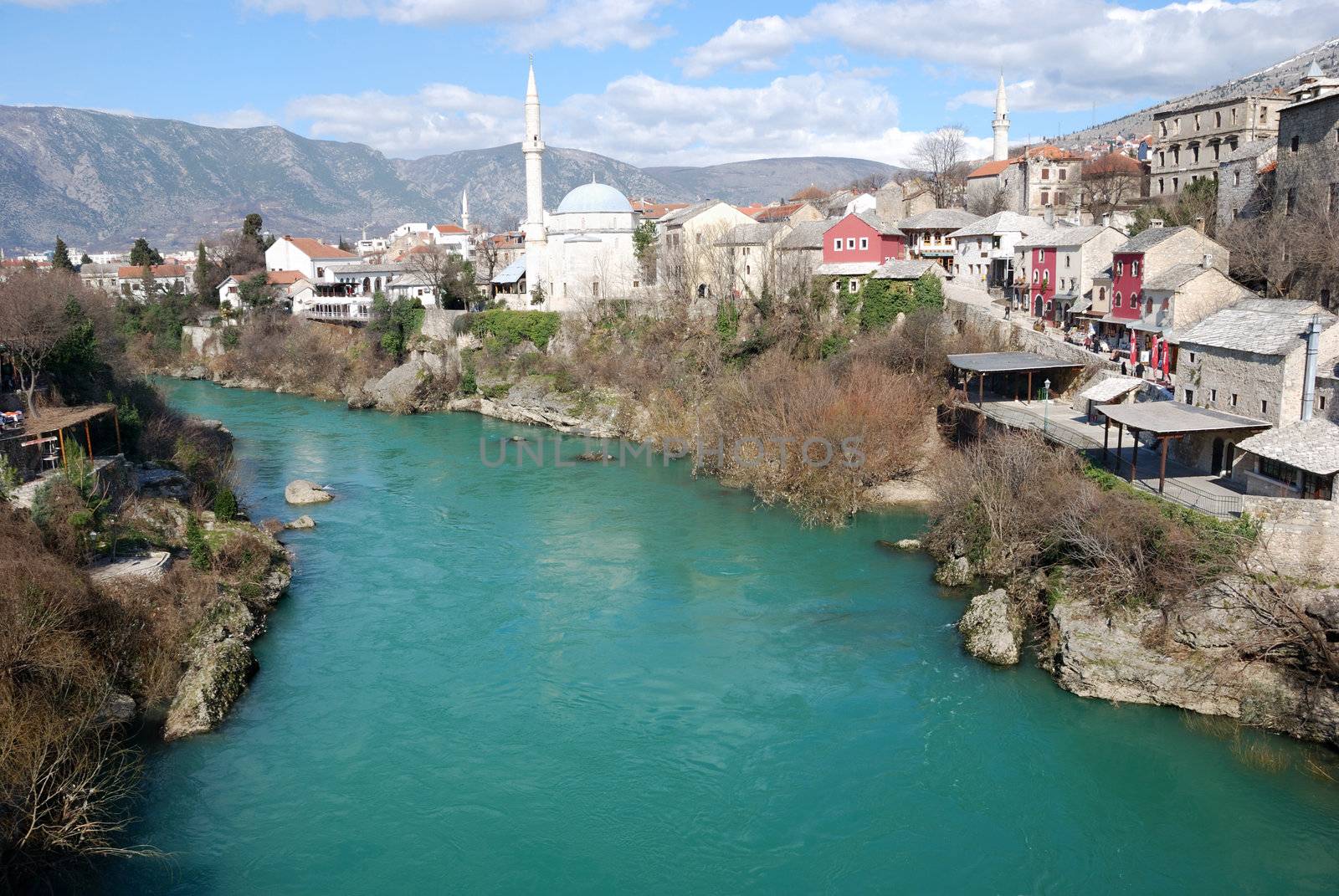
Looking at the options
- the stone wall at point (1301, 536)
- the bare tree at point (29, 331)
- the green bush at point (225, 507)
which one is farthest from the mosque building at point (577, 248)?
the stone wall at point (1301, 536)

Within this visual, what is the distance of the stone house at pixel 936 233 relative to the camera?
38.9m

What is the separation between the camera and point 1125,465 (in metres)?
18.4

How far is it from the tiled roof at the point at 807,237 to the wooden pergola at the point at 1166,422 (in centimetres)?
2072

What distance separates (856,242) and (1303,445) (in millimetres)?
23210

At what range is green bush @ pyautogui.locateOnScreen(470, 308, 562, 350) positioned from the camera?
4056 centimetres

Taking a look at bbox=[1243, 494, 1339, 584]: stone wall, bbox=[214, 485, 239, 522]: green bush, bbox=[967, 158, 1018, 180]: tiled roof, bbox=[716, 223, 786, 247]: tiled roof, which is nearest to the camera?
bbox=[1243, 494, 1339, 584]: stone wall

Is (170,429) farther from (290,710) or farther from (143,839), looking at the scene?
(143,839)

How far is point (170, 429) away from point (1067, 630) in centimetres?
2374

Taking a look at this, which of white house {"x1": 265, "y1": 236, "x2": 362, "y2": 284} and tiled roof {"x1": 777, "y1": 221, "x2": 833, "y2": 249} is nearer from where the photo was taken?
tiled roof {"x1": 777, "y1": 221, "x2": 833, "y2": 249}

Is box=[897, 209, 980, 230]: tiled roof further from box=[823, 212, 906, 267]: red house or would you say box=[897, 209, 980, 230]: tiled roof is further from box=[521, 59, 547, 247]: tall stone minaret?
box=[521, 59, 547, 247]: tall stone minaret

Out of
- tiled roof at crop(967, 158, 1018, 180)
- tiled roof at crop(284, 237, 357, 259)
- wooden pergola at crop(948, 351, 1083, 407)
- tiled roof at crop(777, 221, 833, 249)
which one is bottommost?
wooden pergola at crop(948, 351, 1083, 407)

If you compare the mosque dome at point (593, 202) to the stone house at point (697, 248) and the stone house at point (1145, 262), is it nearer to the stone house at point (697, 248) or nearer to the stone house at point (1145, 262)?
the stone house at point (697, 248)

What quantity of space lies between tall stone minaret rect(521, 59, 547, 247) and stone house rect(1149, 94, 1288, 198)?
1064 inches

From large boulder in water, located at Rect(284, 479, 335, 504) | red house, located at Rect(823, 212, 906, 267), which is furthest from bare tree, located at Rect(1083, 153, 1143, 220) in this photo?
large boulder in water, located at Rect(284, 479, 335, 504)
